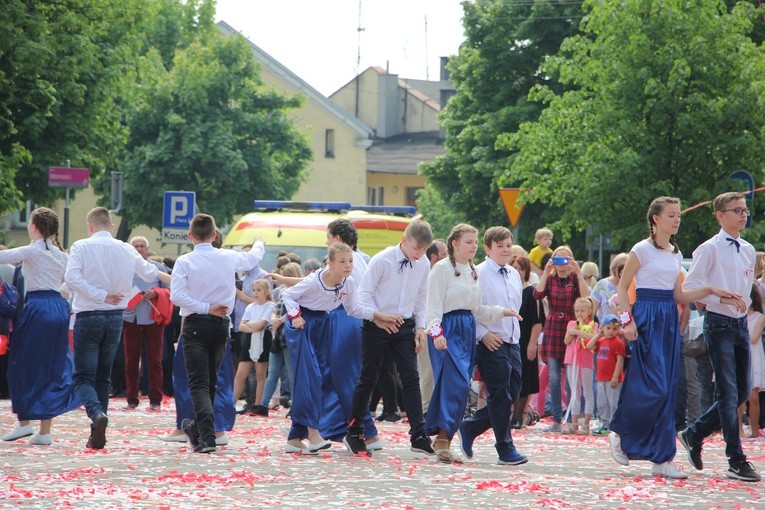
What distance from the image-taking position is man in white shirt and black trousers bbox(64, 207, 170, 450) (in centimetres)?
1298

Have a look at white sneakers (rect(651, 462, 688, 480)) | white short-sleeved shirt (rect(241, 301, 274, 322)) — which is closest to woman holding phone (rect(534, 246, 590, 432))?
white short-sleeved shirt (rect(241, 301, 274, 322))

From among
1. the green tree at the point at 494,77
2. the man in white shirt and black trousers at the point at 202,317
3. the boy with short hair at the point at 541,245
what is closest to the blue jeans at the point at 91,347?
the man in white shirt and black trousers at the point at 202,317

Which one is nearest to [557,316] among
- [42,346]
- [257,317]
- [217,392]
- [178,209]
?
[257,317]

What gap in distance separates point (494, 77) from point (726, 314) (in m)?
40.2

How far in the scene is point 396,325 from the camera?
1245cm

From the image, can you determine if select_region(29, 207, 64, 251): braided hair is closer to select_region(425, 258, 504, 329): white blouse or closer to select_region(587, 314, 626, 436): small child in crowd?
select_region(425, 258, 504, 329): white blouse

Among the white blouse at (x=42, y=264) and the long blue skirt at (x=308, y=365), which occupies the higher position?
the white blouse at (x=42, y=264)

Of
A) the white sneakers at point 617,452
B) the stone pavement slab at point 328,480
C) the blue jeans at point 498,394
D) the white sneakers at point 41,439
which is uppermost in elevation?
the blue jeans at point 498,394

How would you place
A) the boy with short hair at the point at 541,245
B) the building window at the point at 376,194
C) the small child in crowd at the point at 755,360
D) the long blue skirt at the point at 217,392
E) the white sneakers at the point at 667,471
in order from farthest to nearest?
the building window at the point at 376,194 → the boy with short hair at the point at 541,245 → the small child in crowd at the point at 755,360 → the long blue skirt at the point at 217,392 → the white sneakers at the point at 667,471

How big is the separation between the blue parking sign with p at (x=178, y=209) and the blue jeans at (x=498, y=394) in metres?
15.0

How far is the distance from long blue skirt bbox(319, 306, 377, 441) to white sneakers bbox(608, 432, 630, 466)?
206cm

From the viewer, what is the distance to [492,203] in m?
51.4

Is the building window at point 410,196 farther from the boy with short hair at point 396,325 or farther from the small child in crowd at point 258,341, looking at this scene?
the boy with short hair at point 396,325

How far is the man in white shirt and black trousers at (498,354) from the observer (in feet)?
39.7
